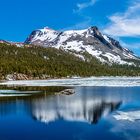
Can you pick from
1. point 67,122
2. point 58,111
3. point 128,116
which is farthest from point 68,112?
point 128,116

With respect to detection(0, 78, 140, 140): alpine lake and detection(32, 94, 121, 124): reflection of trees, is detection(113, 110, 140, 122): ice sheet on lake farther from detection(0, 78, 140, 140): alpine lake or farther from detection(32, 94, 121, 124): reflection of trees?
detection(32, 94, 121, 124): reflection of trees

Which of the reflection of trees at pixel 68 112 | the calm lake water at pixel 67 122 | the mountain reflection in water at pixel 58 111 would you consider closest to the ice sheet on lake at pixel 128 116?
the calm lake water at pixel 67 122

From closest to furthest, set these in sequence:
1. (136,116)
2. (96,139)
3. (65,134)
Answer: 1. (96,139)
2. (65,134)
3. (136,116)

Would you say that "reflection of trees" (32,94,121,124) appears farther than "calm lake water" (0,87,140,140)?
Yes

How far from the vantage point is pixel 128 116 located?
53.1m

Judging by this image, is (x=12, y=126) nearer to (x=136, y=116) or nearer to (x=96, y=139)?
(x=96, y=139)

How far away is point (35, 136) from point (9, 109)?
23.2 meters

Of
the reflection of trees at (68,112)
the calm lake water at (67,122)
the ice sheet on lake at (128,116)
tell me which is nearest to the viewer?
the calm lake water at (67,122)

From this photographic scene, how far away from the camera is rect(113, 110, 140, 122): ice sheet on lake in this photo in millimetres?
50537

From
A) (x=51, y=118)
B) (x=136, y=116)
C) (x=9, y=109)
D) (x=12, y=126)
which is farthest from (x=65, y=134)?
(x=9, y=109)

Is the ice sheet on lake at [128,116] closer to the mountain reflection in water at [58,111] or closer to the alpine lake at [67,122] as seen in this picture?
the alpine lake at [67,122]

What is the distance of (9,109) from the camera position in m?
62.6

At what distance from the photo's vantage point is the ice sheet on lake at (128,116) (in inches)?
1990

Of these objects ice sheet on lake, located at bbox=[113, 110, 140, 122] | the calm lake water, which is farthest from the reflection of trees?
ice sheet on lake, located at bbox=[113, 110, 140, 122]
